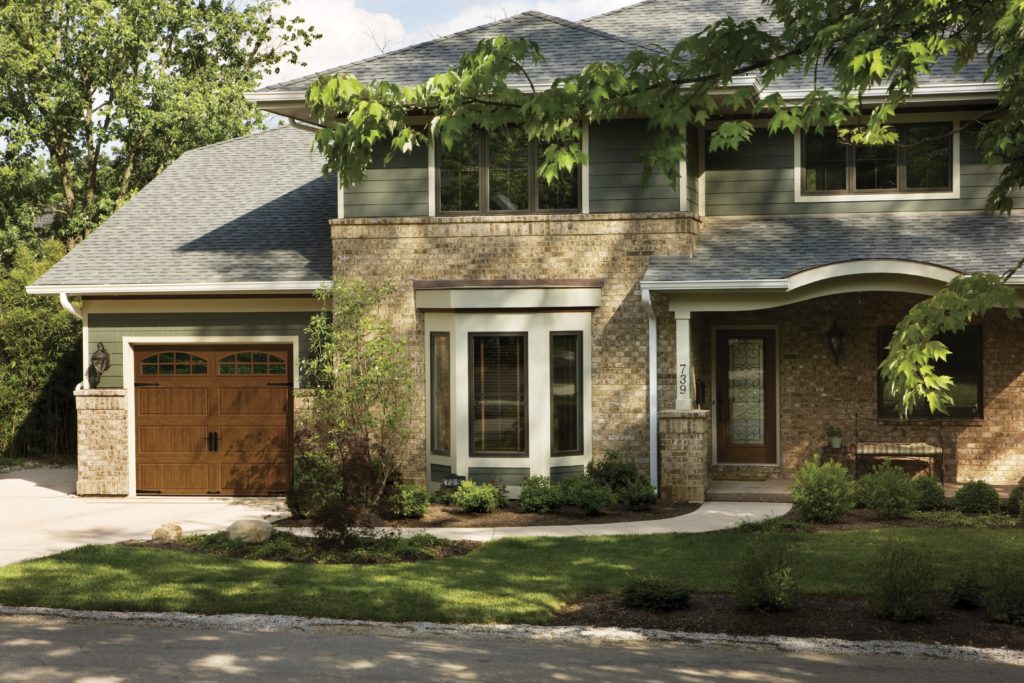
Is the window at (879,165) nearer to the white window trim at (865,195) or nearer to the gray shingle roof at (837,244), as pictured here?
the white window trim at (865,195)

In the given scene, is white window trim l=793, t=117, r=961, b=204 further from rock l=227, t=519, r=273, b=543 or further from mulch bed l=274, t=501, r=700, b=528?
rock l=227, t=519, r=273, b=543

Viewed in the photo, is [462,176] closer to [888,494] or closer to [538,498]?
[538,498]

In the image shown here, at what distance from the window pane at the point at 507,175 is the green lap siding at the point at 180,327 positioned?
3.36 m

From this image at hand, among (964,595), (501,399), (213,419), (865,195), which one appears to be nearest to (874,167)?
(865,195)

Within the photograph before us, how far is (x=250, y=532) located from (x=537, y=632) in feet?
14.6

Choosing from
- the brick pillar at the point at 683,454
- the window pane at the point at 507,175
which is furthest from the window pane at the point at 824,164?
the window pane at the point at 507,175

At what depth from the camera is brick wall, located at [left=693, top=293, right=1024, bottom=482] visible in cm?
1680

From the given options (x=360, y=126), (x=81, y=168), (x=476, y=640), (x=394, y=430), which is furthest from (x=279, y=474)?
(x=81, y=168)

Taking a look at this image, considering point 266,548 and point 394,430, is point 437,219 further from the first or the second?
point 266,548

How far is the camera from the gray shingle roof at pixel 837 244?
50.1ft

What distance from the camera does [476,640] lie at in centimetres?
876

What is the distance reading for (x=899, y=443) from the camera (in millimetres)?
16875

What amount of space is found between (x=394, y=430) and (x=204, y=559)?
14.0 feet

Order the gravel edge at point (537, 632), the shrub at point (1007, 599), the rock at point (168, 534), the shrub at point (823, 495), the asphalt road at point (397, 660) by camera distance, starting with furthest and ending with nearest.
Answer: the shrub at point (823, 495) < the rock at point (168, 534) < the shrub at point (1007, 599) < the gravel edge at point (537, 632) < the asphalt road at point (397, 660)
